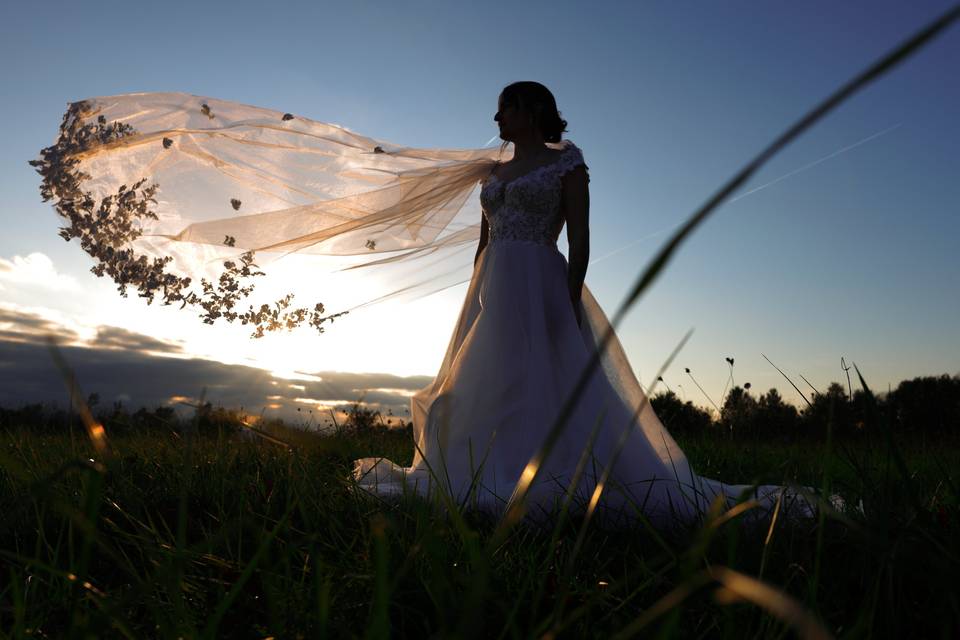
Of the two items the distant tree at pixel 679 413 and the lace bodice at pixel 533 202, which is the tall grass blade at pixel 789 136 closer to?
the lace bodice at pixel 533 202

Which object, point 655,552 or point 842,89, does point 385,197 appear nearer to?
point 655,552

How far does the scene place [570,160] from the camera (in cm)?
450

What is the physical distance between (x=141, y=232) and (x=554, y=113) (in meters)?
3.11

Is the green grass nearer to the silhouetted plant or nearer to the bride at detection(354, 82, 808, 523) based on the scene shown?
the bride at detection(354, 82, 808, 523)

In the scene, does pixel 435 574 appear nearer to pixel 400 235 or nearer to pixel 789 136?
pixel 789 136

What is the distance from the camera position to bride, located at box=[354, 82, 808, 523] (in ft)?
12.6

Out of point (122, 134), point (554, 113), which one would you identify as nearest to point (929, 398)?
point (554, 113)

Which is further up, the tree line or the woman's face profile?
the woman's face profile

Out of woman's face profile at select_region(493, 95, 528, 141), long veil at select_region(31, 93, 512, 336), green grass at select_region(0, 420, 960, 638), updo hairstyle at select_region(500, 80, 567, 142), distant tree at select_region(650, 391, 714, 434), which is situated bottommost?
green grass at select_region(0, 420, 960, 638)

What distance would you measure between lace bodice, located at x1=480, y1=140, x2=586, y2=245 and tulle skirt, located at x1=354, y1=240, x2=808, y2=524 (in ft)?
0.29

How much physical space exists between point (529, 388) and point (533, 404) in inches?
4.0

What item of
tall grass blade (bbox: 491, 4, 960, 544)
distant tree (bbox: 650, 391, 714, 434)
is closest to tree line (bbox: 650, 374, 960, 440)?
distant tree (bbox: 650, 391, 714, 434)

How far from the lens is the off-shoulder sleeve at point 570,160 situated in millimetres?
4465

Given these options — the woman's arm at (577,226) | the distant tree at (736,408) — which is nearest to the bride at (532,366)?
the woman's arm at (577,226)
